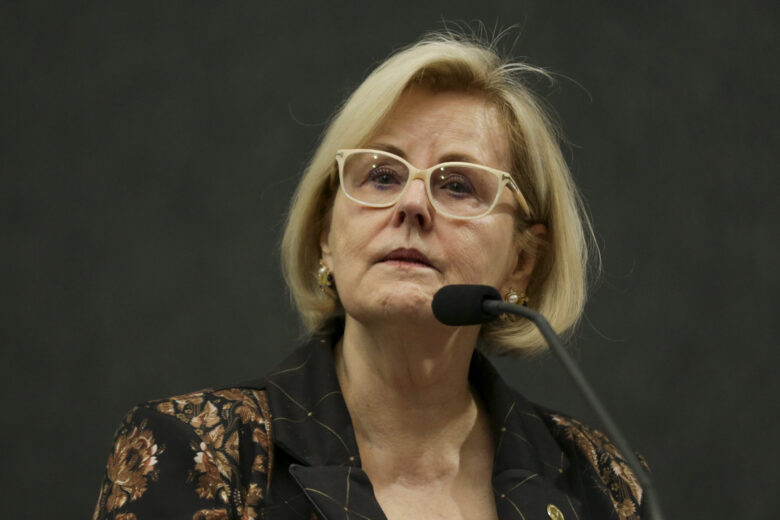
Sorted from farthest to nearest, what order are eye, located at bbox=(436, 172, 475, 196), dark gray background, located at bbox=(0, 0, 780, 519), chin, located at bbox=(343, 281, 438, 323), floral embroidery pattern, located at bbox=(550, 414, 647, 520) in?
dark gray background, located at bbox=(0, 0, 780, 519) < floral embroidery pattern, located at bbox=(550, 414, 647, 520) < eye, located at bbox=(436, 172, 475, 196) < chin, located at bbox=(343, 281, 438, 323)

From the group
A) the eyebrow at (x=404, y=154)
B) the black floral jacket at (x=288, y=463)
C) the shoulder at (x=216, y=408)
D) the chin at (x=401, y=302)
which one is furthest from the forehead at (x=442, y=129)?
the shoulder at (x=216, y=408)

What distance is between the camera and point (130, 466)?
166cm

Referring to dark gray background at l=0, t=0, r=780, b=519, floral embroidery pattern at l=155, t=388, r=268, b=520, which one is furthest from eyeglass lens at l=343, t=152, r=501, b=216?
dark gray background at l=0, t=0, r=780, b=519

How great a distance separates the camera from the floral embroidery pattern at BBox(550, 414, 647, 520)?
2.06m

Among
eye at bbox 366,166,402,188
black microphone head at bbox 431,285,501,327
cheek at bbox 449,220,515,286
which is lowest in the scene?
cheek at bbox 449,220,515,286

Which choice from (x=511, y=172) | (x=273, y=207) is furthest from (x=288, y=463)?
(x=273, y=207)

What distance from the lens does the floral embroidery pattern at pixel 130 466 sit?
1.61 meters

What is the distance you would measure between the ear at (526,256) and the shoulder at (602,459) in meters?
0.28

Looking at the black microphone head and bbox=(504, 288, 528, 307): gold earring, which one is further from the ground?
the black microphone head

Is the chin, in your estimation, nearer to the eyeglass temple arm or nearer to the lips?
the lips

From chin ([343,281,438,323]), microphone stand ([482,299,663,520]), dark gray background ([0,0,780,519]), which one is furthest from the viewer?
dark gray background ([0,0,780,519])

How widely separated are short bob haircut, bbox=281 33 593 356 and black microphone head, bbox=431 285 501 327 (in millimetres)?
491

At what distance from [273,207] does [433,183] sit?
0.80m

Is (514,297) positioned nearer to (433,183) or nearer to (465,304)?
(433,183)
